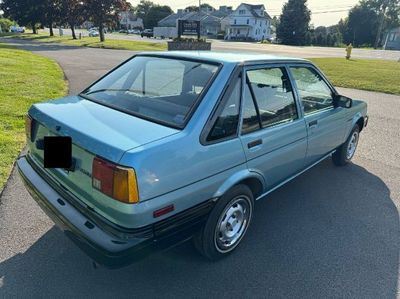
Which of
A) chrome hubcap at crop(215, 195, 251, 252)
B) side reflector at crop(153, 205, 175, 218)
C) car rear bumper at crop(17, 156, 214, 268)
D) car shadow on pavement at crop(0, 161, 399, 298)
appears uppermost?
side reflector at crop(153, 205, 175, 218)

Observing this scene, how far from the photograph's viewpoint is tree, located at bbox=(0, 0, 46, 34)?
41.5m

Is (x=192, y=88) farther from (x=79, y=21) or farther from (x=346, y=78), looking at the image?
(x=79, y=21)

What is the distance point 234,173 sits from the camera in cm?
256

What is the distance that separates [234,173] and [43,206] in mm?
1565

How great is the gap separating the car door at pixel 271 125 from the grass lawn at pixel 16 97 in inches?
118

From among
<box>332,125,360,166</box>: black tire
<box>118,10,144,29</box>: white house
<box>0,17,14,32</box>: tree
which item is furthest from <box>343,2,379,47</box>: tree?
<box>332,125,360,166</box>: black tire

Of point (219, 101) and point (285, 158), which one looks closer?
point (219, 101)

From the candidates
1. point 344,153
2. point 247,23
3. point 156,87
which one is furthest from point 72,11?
point 247,23

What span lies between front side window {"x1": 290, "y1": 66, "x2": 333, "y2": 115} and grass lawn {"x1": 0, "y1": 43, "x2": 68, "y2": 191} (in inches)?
143

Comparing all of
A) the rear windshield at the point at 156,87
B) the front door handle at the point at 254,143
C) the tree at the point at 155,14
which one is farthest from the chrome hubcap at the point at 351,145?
the tree at the point at 155,14

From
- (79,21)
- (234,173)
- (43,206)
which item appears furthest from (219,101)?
(79,21)

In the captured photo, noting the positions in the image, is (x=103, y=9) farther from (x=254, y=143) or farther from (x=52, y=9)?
(x=254, y=143)

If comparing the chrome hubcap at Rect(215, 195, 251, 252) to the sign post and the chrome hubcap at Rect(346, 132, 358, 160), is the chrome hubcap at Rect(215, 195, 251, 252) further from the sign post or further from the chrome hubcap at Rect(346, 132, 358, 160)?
the sign post

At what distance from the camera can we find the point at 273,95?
3125 millimetres
